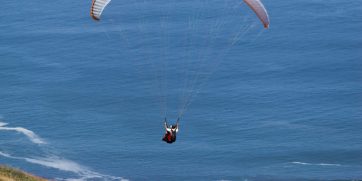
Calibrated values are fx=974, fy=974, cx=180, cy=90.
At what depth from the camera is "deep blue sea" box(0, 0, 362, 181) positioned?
7062 cm

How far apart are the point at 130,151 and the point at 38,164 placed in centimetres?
689

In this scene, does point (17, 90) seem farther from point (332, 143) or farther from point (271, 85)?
point (332, 143)

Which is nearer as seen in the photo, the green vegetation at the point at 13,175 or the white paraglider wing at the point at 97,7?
the green vegetation at the point at 13,175

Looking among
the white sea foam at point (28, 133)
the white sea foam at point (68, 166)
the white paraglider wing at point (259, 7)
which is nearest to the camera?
the white paraglider wing at point (259, 7)

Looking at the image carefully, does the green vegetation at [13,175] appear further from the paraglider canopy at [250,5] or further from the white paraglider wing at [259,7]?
the white paraglider wing at [259,7]

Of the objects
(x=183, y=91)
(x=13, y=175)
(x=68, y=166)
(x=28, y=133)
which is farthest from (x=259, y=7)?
(x=183, y=91)

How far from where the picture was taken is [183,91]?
84438 millimetres

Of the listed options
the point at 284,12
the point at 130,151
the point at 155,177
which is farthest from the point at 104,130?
the point at 284,12

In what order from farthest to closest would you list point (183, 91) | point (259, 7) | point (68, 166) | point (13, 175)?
1. point (183, 91)
2. point (68, 166)
3. point (259, 7)
4. point (13, 175)

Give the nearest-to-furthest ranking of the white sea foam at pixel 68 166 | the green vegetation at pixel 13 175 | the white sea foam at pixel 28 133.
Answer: the green vegetation at pixel 13 175 → the white sea foam at pixel 68 166 → the white sea foam at pixel 28 133

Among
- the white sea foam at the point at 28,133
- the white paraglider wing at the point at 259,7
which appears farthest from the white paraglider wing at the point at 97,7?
the white sea foam at the point at 28,133

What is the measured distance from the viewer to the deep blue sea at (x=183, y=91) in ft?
232

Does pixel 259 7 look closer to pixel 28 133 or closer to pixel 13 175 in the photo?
pixel 13 175

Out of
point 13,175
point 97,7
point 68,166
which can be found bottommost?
point 13,175
